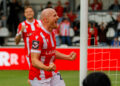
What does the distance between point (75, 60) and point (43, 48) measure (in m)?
9.07

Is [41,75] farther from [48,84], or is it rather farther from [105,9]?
[105,9]

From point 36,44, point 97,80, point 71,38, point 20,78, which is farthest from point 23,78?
point 97,80

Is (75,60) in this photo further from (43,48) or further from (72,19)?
(43,48)

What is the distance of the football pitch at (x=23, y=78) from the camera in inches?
474

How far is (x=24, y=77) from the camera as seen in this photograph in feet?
43.9

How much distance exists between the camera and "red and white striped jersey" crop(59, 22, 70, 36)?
18.4 meters

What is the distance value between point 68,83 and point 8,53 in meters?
4.39

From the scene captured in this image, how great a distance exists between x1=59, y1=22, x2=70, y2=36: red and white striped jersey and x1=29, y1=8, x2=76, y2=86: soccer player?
12036 millimetres

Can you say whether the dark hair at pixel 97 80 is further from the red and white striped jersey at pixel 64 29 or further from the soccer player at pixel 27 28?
the red and white striped jersey at pixel 64 29

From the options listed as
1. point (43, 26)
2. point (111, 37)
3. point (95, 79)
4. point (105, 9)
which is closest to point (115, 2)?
point (105, 9)

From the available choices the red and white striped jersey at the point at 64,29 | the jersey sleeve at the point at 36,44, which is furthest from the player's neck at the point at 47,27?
the red and white striped jersey at the point at 64,29

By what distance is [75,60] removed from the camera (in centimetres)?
1503

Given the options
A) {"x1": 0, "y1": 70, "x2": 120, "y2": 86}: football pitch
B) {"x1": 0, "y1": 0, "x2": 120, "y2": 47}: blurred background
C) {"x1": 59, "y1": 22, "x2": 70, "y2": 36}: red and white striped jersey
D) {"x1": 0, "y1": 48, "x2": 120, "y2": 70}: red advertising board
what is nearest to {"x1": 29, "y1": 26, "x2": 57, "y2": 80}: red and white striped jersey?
{"x1": 0, "y1": 70, "x2": 120, "y2": 86}: football pitch

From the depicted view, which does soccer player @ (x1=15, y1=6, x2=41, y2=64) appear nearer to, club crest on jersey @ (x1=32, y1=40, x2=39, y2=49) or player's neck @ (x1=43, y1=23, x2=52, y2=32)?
player's neck @ (x1=43, y1=23, x2=52, y2=32)
